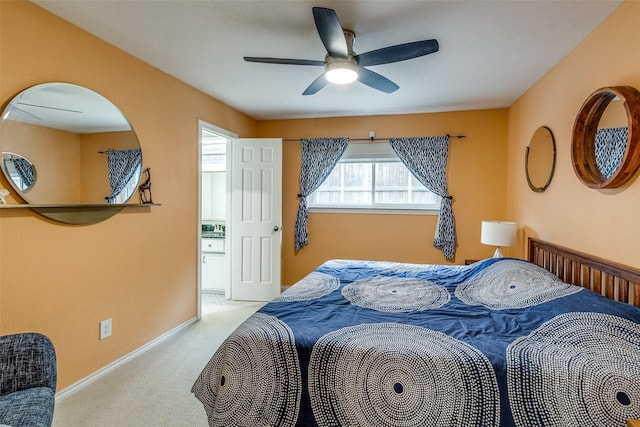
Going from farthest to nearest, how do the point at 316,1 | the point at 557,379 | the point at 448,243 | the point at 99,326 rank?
the point at 448,243, the point at 99,326, the point at 316,1, the point at 557,379

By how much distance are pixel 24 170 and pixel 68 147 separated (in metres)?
0.35

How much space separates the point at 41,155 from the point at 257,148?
7.93ft

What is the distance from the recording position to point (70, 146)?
220 centimetres

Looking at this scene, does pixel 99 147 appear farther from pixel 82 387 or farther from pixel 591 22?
pixel 591 22

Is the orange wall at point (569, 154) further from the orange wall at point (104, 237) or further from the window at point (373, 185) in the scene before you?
the orange wall at point (104, 237)

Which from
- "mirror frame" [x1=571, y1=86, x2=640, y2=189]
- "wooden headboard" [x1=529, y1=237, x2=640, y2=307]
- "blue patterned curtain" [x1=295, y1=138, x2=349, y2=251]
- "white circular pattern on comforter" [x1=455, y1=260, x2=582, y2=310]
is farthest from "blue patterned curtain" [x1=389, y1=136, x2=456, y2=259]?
"mirror frame" [x1=571, y1=86, x2=640, y2=189]

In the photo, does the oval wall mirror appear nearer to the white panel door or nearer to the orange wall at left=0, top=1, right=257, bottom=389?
the orange wall at left=0, top=1, right=257, bottom=389

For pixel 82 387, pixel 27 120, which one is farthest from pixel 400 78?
pixel 82 387

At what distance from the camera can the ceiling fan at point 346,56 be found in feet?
5.91

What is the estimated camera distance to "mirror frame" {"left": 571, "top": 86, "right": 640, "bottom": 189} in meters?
1.68

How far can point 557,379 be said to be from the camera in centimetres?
127

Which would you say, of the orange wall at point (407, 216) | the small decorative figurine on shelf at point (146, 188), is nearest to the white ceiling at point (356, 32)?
the orange wall at point (407, 216)

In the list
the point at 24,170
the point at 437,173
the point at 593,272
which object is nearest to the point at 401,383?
the point at 593,272

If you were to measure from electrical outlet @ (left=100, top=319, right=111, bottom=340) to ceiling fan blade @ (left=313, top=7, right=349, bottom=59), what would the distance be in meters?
2.50
